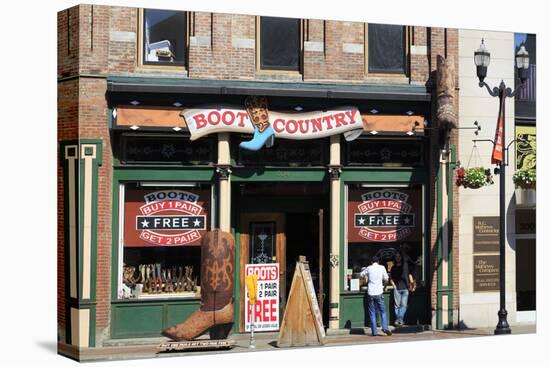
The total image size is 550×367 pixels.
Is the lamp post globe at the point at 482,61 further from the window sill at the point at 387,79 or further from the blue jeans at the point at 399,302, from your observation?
the blue jeans at the point at 399,302

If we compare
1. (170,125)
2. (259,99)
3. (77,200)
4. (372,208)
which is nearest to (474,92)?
(372,208)

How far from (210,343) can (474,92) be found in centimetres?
693

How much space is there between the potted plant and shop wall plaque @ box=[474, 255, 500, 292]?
4.06ft

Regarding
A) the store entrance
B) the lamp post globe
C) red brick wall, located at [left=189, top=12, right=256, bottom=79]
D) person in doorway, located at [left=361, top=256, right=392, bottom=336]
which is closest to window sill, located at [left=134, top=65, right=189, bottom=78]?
red brick wall, located at [left=189, top=12, right=256, bottom=79]

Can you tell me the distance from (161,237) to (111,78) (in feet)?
9.23

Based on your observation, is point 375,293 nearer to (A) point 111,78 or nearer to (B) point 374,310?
(B) point 374,310

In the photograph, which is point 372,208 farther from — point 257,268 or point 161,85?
point 161,85

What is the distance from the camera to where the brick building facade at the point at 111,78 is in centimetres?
1884

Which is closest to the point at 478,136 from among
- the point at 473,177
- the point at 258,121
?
the point at 473,177

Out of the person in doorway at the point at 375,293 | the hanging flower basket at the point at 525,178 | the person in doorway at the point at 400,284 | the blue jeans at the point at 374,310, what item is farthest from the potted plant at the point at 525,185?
the blue jeans at the point at 374,310

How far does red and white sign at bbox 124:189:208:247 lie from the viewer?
19.4 meters

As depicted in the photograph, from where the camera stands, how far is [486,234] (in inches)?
856

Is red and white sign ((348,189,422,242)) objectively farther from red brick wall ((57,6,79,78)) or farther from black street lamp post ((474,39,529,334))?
red brick wall ((57,6,79,78))

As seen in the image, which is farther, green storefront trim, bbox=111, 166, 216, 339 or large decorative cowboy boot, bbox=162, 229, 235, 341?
large decorative cowboy boot, bbox=162, 229, 235, 341
